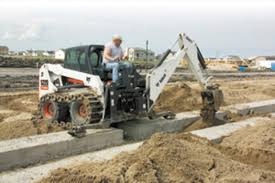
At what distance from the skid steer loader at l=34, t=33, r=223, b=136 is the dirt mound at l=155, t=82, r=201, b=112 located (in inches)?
110

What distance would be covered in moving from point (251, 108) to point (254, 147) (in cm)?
640

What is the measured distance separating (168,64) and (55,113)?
3102 mm

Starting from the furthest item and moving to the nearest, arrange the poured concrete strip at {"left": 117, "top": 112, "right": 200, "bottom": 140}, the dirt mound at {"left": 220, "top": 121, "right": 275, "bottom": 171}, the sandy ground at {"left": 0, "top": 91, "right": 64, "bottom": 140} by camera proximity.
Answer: the poured concrete strip at {"left": 117, "top": 112, "right": 200, "bottom": 140} < the sandy ground at {"left": 0, "top": 91, "right": 64, "bottom": 140} < the dirt mound at {"left": 220, "top": 121, "right": 275, "bottom": 171}

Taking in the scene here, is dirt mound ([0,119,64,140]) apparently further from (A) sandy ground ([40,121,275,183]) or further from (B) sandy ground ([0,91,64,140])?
(A) sandy ground ([40,121,275,183])

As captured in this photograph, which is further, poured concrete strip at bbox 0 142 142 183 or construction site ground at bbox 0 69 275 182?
poured concrete strip at bbox 0 142 142 183

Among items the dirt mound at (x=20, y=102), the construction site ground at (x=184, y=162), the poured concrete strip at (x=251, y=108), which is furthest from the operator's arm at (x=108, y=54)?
the poured concrete strip at (x=251, y=108)

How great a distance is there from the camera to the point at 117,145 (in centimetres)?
964

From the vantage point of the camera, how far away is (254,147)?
330 inches

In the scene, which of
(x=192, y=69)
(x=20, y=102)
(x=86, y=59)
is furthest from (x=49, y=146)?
(x=20, y=102)

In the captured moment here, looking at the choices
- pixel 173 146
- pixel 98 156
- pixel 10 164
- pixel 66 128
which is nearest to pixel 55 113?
pixel 66 128

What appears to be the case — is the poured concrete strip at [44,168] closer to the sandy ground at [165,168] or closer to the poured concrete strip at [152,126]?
the sandy ground at [165,168]

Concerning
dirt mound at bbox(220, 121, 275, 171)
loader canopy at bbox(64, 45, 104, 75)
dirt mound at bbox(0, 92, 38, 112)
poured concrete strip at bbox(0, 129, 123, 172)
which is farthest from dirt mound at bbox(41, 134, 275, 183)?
dirt mound at bbox(0, 92, 38, 112)

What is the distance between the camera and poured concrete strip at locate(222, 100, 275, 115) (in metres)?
14.0

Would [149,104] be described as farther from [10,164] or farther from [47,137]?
[10,164]
